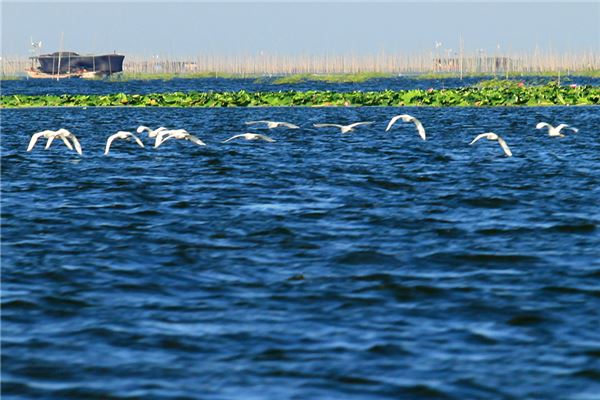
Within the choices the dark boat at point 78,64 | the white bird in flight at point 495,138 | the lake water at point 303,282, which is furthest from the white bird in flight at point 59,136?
the dark boat at point 78,64

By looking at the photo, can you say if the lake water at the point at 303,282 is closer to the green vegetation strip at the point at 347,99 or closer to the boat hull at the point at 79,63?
the green vegetation strip at the point at 347,99

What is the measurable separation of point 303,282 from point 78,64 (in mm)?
171494

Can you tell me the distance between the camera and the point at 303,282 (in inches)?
553

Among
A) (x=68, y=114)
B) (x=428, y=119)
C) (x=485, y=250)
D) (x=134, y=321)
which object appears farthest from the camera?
A: (x=68, y=114)

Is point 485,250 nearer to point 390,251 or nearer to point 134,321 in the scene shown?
point 390,251

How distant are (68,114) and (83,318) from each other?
50.6m

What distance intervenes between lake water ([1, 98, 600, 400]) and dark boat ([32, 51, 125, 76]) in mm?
151320

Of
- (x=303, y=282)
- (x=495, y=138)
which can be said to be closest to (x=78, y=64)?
(x=495, y=138)

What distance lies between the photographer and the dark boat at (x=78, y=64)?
6993 inches

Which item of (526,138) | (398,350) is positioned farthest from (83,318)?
(526,138)

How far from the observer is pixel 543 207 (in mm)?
21469

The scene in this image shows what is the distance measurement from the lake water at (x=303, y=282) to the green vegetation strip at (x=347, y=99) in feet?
114

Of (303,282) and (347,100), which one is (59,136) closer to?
(303,282)

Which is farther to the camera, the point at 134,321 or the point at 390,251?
the point at 390,251
